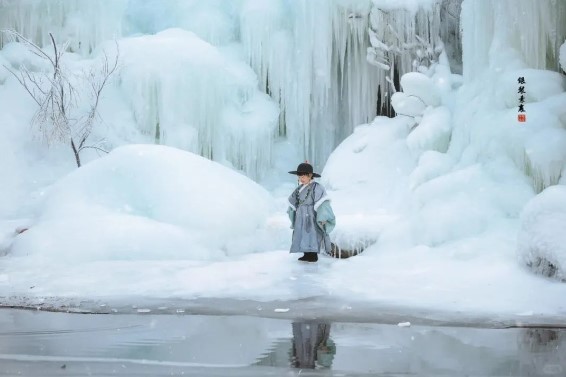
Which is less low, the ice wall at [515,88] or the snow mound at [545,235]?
the ice wall at [515,88]

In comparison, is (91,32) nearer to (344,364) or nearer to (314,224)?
(314,224)

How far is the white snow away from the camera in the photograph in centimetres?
709

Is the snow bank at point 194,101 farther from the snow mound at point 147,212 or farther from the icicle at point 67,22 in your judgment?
the snow mound at point 147,212

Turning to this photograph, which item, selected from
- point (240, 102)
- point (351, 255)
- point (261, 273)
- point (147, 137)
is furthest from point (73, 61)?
point (261, 273)

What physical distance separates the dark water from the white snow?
0.96m

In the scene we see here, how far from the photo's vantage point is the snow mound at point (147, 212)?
914cm

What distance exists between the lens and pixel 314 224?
8.98 m

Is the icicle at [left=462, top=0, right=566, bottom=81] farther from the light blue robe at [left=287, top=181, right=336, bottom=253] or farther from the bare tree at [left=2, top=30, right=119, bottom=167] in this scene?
the bare tree at [left=2, top=30, right=119, bottom=167]

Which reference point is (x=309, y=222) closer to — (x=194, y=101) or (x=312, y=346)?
(x=312, y=346)

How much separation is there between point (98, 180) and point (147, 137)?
6555 mm

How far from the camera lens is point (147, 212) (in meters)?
10.2

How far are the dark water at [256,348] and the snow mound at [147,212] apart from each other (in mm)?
4005

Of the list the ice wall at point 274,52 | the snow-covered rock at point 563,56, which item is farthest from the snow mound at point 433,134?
the ice wall at point 274,52

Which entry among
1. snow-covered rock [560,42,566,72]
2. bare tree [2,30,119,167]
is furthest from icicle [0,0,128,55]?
snow-covered rock [560,42,566,72]
